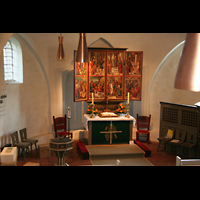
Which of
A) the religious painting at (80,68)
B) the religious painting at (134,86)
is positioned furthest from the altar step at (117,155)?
the religious painting at (80,68)

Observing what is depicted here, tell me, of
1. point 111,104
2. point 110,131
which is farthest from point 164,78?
point 110,131

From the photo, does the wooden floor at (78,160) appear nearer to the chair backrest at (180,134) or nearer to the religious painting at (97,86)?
the chair backrest at (180,134)

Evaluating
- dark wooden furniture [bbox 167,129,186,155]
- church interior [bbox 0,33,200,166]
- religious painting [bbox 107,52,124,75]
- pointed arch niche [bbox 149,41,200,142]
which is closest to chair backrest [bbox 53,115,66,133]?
church interior [bbox 0,33,200,166]

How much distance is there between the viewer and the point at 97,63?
10.8 m

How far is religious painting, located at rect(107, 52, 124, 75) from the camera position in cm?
1084

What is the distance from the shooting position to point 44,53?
10859 millimetres

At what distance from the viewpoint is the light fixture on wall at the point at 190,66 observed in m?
1.27

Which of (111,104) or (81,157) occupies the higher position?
(111,104)

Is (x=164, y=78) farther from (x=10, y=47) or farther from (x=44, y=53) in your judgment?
(x=10, y=47)

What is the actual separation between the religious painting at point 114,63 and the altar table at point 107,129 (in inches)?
85.1

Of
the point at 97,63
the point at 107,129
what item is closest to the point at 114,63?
the point at 97,63

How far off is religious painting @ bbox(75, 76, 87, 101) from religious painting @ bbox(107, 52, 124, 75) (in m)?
1.21

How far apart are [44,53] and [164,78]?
5909 millimetres

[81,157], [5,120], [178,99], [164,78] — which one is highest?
[164,78]
